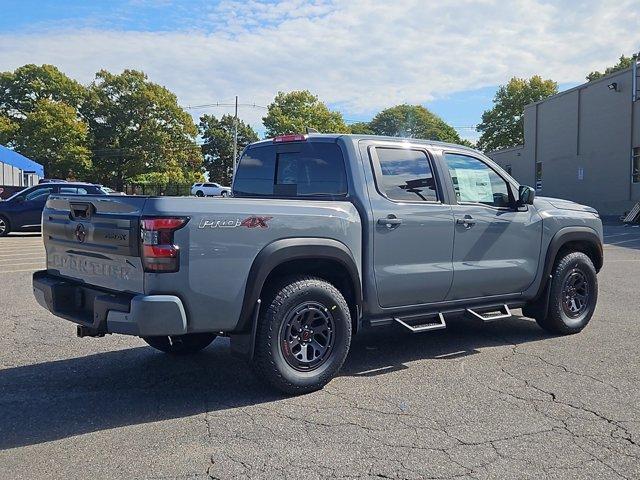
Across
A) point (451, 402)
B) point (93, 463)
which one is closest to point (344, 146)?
point (451, 402)

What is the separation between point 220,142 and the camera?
88.8 metres

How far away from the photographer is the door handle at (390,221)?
5.00 meters

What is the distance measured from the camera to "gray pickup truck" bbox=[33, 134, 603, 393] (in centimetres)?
404

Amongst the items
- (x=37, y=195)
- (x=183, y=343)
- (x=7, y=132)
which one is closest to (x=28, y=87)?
(x=7, y=132)

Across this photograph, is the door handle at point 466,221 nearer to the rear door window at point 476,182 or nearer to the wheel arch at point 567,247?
the rear door window at point 476,182

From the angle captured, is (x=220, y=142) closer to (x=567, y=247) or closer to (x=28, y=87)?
(x=28, y=87)

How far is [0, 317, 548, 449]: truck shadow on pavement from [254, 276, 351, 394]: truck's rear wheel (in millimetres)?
250

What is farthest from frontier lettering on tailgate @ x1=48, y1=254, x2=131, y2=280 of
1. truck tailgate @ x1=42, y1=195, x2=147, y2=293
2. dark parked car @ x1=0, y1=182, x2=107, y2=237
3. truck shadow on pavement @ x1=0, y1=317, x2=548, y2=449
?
dark parked car @ x1=0, y1=182, x2=107, y2=237

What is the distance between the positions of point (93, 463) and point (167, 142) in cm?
6035

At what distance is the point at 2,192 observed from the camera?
2998 cm

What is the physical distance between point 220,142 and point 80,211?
8639 centimetres

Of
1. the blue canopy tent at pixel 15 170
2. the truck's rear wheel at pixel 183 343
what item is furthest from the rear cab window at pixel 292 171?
the blue canopy tent at pixel 15 170

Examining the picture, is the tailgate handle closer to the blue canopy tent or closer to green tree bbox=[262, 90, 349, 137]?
the blue canopy tent

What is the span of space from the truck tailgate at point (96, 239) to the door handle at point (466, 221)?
2903 mm
